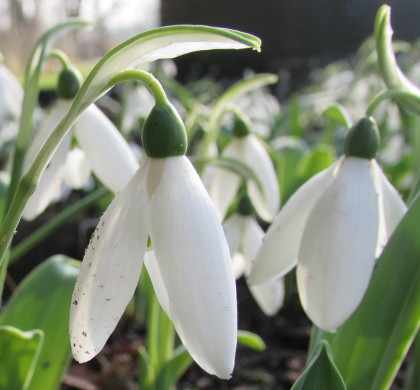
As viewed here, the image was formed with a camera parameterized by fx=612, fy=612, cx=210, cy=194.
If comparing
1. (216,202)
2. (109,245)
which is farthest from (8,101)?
(109,245)

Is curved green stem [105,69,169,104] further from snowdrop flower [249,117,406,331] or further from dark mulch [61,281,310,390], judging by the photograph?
dark mulch [61,281,310,390]

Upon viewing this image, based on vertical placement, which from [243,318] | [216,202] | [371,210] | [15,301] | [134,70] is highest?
[134,70]

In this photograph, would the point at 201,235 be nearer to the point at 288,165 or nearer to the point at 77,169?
the point at 77,169

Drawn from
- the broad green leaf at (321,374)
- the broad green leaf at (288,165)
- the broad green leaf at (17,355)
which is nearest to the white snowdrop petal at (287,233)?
the broad green leaf at (321,374)

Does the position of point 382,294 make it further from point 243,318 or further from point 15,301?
point 243,318

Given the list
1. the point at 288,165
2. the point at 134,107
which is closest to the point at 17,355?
the point at 288,165
